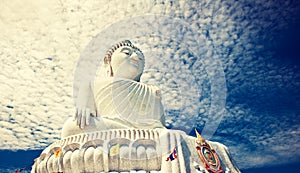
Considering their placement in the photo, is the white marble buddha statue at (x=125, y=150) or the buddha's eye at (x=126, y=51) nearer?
the white marble buddha statue at (x=125, y=150)

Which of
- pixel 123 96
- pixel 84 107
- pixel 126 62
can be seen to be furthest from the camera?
pixel 126 62

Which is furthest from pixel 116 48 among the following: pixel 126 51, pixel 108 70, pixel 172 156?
pixel 172 156

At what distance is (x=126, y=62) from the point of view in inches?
248

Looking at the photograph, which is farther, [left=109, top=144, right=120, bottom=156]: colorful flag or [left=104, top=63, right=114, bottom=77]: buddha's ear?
[left=104, top=63, right=114, bottom=77]: buddha's ear

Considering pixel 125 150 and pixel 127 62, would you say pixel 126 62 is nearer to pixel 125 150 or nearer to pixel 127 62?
pixel 127 62

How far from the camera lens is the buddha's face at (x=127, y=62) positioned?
629 centimetres

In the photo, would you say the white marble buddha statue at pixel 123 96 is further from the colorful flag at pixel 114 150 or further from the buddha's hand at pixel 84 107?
the colorful flag at pixel 114 150

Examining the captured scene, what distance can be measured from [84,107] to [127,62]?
68.6 inches

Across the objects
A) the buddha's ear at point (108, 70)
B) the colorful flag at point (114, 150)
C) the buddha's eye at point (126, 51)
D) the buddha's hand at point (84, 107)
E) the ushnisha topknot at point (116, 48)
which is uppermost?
the ushnisha topknot at point (116, 48)

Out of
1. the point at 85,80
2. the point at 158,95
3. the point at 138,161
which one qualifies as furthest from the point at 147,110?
the point at 138,161

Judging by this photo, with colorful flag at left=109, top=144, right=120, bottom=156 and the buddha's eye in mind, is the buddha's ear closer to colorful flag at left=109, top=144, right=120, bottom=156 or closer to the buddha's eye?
the buddha's eye

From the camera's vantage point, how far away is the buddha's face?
6.29 metres

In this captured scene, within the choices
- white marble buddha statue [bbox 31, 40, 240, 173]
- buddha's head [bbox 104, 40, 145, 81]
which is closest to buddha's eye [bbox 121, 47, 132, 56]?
buddha's head [bbox 104, 40, 145, 81]

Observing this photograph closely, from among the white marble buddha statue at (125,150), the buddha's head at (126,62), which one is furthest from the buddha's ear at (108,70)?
the white marble buddha statue at (125,150)
